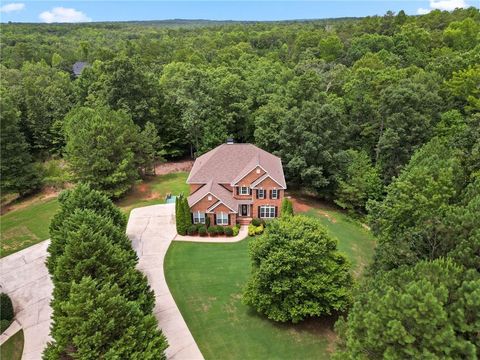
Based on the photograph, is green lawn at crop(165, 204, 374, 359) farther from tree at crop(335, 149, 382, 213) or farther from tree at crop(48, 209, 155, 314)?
tree at crop(335, 149, 382, 213)

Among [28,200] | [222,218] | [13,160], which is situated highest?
[13,160]

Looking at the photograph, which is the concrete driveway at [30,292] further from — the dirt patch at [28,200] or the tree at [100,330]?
the dirt patch at [28,200]

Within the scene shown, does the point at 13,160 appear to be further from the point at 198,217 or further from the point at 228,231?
the point at 228,231

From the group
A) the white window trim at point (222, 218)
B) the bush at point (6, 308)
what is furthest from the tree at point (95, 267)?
the white window trim at point (222, 218)

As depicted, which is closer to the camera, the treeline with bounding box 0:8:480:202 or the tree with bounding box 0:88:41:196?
the tree with bounding box 0:88:41:196

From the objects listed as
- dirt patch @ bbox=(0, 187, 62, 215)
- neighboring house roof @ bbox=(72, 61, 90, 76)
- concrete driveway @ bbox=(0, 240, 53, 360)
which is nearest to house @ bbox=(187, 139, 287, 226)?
concrete driveway @ bbox=(0, 240, 53, 360)

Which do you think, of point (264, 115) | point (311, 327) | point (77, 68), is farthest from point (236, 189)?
point (77, 68)
